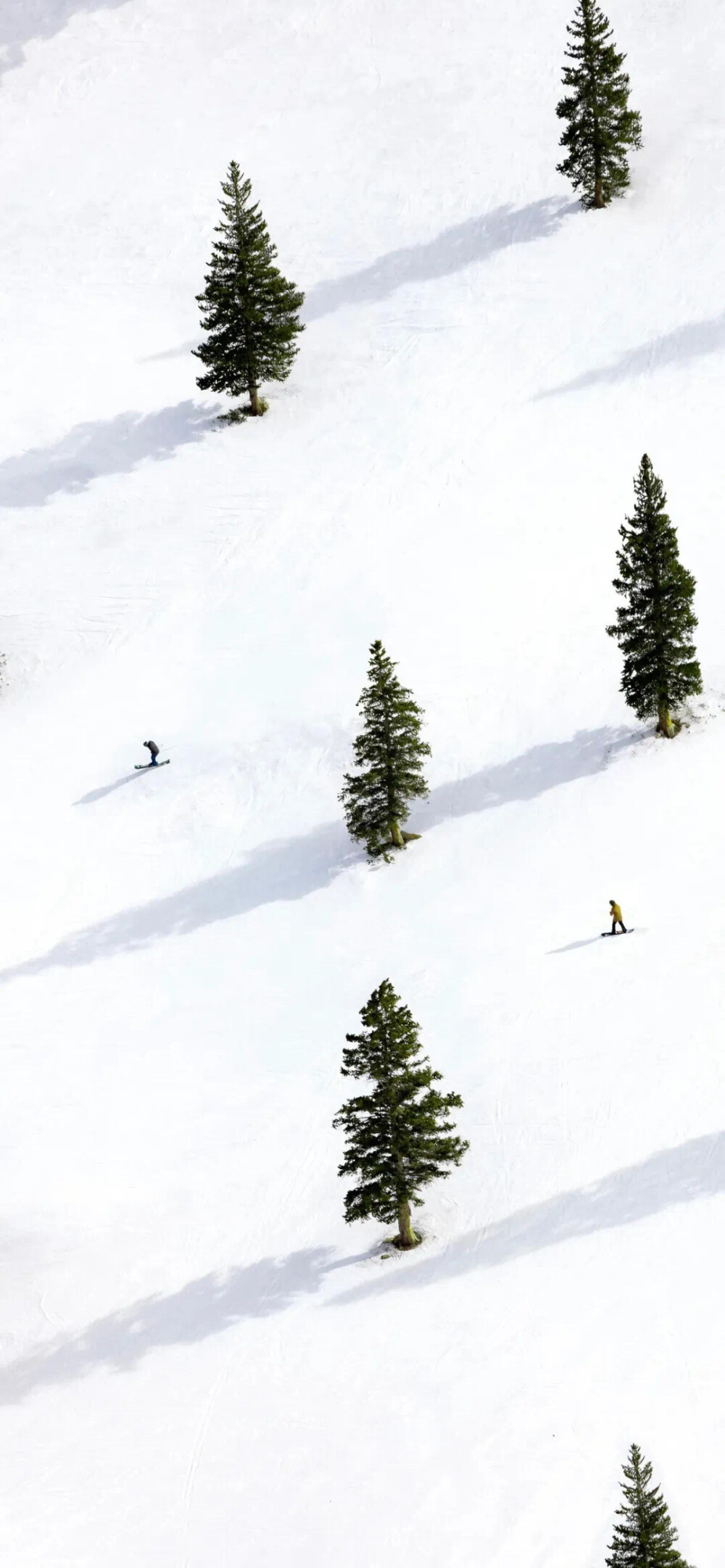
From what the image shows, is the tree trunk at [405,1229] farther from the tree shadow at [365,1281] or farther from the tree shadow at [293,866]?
the tree shadow at [293,866]

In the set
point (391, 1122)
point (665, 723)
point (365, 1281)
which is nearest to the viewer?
point (391, 1122)

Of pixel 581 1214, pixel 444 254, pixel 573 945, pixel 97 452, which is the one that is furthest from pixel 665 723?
pixel 444 254

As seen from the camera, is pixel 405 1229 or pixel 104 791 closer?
pixel 405 1229

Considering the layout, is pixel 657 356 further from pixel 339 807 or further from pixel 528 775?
pixel 339 807

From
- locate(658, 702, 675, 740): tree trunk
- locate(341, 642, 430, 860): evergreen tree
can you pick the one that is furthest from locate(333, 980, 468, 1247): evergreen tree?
locate(658, 702, 675, 740): tree trunk

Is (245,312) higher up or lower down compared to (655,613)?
higher up

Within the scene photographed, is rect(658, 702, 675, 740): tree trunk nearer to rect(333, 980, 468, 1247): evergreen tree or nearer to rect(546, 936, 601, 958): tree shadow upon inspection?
rect(546, 936, 601, 958): tree shadow

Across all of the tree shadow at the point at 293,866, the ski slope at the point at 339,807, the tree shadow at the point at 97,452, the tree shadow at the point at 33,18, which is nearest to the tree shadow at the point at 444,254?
the ski slope at the point at 339,807
